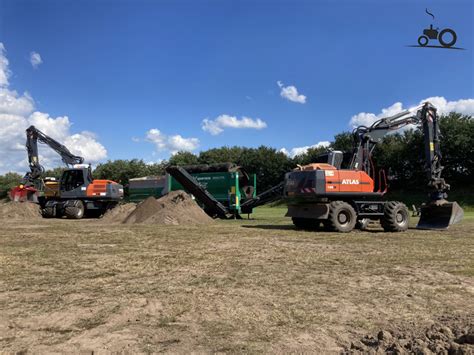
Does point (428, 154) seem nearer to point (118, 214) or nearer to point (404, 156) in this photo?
point (118, 214)

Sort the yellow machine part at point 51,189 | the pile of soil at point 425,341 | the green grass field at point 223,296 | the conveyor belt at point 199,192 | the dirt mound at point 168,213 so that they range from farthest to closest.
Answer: the yellow machine part at point 51,189 < the conveyor belt at point 199,192 < the dirt mound at point 168,213 < the green grass field at point 223,296 < the pile of soil at point 425,341

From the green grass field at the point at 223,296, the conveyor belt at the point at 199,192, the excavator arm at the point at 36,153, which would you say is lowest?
the green grass field at the point at 223,296

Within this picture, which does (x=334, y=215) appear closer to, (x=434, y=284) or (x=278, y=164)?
(x=434, y=284)

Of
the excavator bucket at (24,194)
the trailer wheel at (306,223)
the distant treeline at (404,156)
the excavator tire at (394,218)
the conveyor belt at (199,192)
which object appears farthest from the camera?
the distant treeline at (404,156)

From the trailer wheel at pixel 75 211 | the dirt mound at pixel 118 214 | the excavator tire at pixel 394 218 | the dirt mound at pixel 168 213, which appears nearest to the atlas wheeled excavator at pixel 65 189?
the trailer wheel at pixel 75 211

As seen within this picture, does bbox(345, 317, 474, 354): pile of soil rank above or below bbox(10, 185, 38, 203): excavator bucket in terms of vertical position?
below

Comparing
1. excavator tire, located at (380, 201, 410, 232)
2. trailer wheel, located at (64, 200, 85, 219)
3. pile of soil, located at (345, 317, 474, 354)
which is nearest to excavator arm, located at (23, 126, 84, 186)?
trailer wheel, located at (64, 200, 85, 219)

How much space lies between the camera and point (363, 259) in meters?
8.41

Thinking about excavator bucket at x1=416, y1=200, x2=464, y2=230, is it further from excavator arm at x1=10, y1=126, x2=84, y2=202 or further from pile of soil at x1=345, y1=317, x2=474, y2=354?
excavator arm at x1=10, y1=126, x2=84, y2=202

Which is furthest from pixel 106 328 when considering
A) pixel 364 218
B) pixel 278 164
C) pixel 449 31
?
pixel 278 164

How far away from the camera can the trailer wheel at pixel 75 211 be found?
2305 cm

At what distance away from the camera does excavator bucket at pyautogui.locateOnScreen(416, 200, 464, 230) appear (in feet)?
48.9

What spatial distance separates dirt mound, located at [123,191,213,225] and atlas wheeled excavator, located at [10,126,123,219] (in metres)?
5.92

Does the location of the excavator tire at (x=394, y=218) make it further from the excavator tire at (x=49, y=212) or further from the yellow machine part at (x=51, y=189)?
the yellow machine part at (x=51, y=189)
